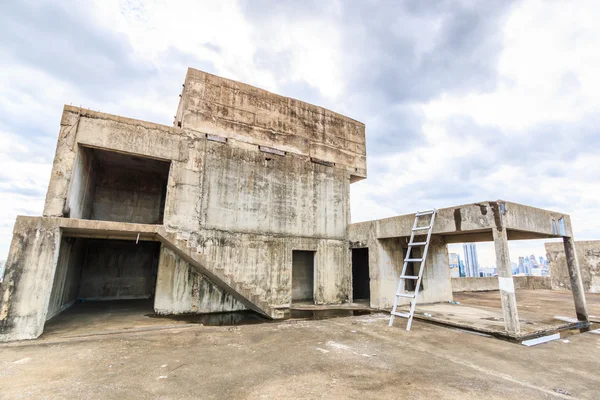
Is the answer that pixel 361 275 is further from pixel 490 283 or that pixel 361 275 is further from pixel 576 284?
pixel 490 283

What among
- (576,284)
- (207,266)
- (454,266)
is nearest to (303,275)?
(207,266)

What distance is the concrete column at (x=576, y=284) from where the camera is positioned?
8.68 metres

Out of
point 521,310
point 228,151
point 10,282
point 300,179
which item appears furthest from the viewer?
point 300,179

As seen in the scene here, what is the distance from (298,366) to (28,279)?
6914mm

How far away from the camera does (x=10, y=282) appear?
6.61m

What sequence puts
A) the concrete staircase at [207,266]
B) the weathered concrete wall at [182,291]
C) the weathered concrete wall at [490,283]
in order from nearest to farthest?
the concrete staircase at [207,266] < the weathered concrete wall at [182,291] < the weathered concrete wall at [490,283]

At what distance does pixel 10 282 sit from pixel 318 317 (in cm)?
846

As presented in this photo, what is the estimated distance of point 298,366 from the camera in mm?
4863

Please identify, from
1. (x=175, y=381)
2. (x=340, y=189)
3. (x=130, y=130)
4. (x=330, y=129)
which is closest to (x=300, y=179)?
(x=340, y=189)

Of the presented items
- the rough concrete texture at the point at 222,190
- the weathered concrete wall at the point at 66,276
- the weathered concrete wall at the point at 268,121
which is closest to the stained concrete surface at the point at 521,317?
the rough concrete texture at the point at 222,190

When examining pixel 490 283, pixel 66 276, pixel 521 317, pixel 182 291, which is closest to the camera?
pixel 521 317

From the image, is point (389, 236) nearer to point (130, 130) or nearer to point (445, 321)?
point (445, 321)

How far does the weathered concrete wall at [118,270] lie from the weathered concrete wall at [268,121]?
6726 mm

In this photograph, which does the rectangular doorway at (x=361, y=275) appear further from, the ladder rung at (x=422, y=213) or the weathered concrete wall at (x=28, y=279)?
the weathered concrete wall at (x=28, y=279)
